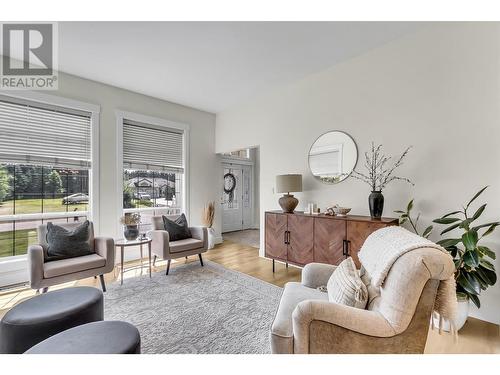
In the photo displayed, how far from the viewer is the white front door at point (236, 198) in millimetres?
6555

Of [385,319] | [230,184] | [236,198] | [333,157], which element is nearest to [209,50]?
[333,157]

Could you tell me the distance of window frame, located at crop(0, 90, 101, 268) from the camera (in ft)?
10.1

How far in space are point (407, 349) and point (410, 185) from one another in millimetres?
1934

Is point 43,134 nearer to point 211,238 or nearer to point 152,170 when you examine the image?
point 152,170

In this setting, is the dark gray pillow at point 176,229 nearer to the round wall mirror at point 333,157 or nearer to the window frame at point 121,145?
the window frame at point 121,145

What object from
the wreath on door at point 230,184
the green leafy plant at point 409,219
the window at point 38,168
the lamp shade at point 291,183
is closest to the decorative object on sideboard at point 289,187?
the lamp shade at point 291,183

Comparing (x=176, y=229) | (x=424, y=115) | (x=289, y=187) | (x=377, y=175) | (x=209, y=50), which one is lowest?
(x=176, y=229)

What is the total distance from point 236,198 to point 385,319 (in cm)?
569

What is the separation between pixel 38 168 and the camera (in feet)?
10.7
